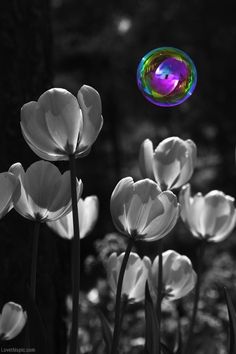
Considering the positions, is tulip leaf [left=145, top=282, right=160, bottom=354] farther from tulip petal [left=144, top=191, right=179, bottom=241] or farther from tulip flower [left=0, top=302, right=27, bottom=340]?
tulip flower [left=0, top=302, right=27, bottom=340]

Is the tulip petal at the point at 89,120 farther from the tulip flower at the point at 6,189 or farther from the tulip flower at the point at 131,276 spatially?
the tulip flower at the point at 131,276

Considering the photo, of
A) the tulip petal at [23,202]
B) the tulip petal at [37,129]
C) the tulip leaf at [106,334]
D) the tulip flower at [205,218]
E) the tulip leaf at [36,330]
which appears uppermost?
the tulip petal at [37,129]

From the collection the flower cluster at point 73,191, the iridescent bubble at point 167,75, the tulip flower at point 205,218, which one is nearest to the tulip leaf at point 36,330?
the flower cluster at point 73,191

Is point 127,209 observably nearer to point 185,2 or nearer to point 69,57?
point 185,2

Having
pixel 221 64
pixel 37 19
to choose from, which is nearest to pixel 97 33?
pixel 221 64

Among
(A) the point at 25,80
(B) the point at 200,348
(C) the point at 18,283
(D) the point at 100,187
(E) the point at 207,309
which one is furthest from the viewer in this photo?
(D) the point at 100,187

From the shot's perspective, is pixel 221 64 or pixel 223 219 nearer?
pixel 223 219
